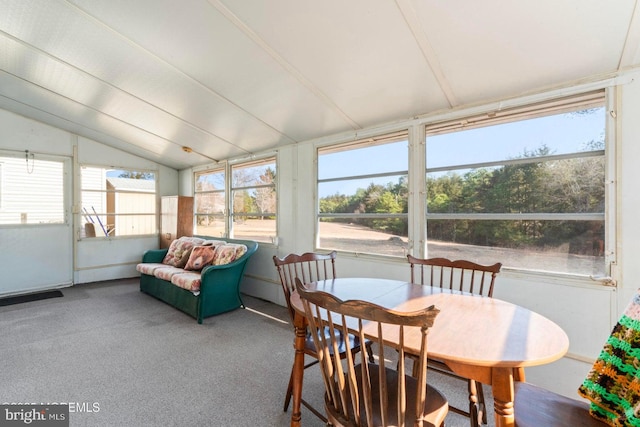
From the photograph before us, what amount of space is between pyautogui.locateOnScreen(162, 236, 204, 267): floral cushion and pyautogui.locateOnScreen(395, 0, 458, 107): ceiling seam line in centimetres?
402

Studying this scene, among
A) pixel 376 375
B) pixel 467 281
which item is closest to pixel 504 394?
pixel 376 375

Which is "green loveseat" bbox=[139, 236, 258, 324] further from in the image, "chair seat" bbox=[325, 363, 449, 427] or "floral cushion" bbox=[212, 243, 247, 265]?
"chair seat" bbox=[325, 363, 449, 427]

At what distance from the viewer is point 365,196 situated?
319 cm

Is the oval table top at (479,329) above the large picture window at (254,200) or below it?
below

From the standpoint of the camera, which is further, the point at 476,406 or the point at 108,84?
the point at 108,84

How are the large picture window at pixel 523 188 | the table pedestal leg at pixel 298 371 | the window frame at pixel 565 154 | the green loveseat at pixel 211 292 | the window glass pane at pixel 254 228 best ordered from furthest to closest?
the window glass pane at pixel 254 228 < the green loveseat at pixel 211 292 < the large picture window at pixel 523 188 < the window frame at pixel 565 154 < the table pedestal leg at pixel 298 371

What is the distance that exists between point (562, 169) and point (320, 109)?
2065 mm

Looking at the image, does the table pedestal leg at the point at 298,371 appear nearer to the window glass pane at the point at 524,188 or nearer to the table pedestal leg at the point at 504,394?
the table pedestal leg at the point at 504,394

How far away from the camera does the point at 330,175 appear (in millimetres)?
3494

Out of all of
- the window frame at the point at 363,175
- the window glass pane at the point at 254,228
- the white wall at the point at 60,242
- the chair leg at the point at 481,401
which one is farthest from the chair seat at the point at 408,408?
the white wall at the point at 60,242

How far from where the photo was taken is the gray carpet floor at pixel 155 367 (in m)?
1.82

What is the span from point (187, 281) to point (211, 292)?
0.32 m

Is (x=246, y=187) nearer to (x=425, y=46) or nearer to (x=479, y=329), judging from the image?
(x=425, y=46)

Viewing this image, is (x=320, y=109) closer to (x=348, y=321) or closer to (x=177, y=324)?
(x=348, y=321)
